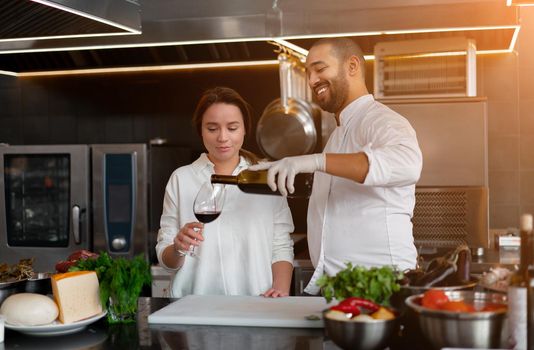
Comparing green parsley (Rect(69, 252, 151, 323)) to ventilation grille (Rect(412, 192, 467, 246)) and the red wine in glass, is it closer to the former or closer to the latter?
the red wine in glass

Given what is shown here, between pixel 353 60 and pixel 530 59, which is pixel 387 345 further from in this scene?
pixel 530 59

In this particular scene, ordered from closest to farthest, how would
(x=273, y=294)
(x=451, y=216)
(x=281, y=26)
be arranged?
(x=273, y=294)
(x=281, y=26)
(x=451, y=216)

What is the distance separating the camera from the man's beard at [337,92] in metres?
2.70

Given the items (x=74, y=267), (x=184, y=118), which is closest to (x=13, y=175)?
(x=184, y=118)

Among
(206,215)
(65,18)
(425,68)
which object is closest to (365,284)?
(206,215)

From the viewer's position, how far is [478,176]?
158 inches

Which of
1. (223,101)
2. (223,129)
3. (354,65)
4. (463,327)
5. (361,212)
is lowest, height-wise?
(463,327)

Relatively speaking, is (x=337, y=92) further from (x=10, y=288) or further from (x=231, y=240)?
(x=10, y=288)

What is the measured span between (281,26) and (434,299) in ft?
7.00

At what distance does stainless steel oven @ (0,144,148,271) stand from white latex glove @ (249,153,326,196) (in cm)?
213

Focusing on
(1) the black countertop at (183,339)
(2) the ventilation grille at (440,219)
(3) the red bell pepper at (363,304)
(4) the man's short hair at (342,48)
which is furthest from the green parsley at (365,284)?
(2) the ventilation grille at (440,219)

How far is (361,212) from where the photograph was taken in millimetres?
2646

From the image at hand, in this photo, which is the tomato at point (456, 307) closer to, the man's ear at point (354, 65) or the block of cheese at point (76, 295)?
the block of cheese at point (76, 295)

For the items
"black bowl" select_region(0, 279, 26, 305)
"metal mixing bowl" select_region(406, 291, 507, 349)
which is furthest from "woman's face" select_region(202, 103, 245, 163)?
"metal mixing bowl" select_region(406, 291, 507, 349)
